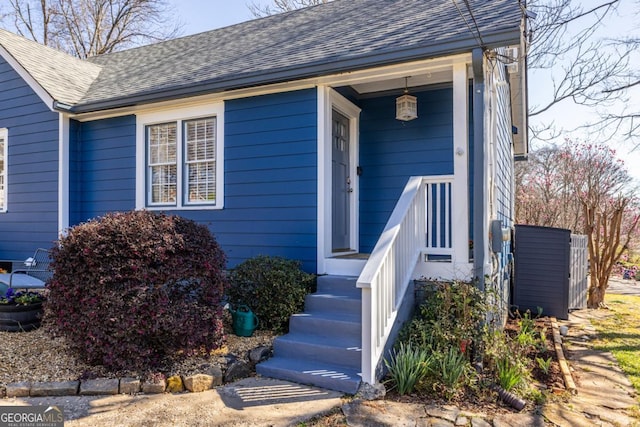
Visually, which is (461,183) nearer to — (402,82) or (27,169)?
(402,82)

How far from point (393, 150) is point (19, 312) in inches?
193

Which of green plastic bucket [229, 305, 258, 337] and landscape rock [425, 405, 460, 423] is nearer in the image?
landscape rock [425, 405, 460, 423]

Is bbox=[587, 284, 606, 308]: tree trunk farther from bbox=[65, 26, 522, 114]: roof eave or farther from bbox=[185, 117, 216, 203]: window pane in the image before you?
bbox=[185, 117, 216, 203]: window pane

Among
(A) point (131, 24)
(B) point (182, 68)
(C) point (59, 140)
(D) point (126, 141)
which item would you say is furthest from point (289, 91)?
(A) point (131, 24)

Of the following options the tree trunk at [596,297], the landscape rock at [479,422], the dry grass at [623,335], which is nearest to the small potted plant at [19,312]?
the landscape rock at [479,422]

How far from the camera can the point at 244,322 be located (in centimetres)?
457

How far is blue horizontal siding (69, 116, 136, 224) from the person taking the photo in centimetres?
665

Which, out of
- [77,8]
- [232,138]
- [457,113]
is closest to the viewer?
[457,113]

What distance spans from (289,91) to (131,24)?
1616 cm

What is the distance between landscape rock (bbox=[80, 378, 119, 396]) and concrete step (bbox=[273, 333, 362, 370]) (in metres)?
1.42

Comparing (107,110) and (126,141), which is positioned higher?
(107,110)

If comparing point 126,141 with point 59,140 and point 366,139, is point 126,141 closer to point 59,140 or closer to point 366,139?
point 59,140

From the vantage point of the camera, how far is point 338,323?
420 cm

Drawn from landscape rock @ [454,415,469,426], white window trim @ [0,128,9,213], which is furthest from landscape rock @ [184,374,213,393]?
white window trim @ [0,128,9,213]
